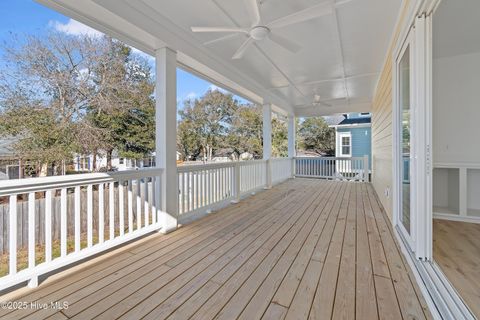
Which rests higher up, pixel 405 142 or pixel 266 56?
pixel 266 56

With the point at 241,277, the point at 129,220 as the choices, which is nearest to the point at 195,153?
the point at 129,220

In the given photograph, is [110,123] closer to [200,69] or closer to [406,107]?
[200,69]

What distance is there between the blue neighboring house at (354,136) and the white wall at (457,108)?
22.5 ft

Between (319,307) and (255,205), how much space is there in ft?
9.04

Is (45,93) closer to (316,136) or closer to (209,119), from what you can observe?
(209,119)

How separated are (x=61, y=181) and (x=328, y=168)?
7927mm

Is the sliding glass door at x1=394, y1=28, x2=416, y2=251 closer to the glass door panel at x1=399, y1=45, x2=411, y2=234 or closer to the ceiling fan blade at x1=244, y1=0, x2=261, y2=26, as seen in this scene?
the glass door panel at x1=399, y1=45, x2=411, y2=234

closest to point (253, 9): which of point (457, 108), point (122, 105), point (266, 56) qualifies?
point (266, 56)

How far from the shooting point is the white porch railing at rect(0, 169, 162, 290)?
1.68 metres

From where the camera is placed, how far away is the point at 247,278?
1815 millimetres

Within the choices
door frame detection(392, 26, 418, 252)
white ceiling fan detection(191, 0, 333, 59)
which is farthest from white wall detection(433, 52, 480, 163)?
white ceiling fan detection(191, 0, 333, 59)

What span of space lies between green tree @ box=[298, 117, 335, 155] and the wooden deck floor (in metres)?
12.1

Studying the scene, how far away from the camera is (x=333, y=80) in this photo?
4980 millimetres

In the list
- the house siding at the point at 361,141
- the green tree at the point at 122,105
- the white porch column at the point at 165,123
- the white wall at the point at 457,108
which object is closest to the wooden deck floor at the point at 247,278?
the white porch column at the point at 165,123
